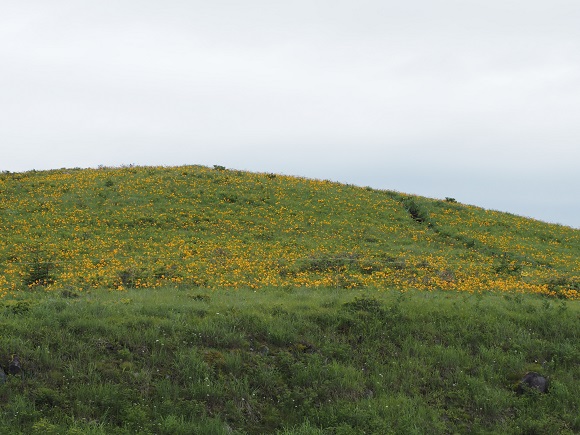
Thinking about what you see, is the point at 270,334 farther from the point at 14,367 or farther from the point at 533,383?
the point at 533,383

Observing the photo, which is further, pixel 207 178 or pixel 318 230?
pixel 207 178

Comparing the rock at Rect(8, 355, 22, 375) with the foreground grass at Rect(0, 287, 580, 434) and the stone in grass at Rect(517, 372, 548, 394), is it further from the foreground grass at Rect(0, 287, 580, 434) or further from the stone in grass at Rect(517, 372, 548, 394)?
the stone in grass at Rect(517, 372, 548, 394)

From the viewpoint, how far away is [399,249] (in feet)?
82.5

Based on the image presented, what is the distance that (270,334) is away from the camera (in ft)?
40.1

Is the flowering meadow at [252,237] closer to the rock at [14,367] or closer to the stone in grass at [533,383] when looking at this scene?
the stone in grass at [533,383]

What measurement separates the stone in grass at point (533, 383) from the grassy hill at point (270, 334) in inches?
6.1

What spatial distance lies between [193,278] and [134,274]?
2.10m

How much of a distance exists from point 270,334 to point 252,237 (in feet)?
44.4

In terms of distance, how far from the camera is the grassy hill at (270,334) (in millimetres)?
9625

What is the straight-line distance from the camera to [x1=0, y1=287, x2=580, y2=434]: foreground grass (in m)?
9.37

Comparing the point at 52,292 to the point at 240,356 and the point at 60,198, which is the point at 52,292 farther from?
the point at 60,198

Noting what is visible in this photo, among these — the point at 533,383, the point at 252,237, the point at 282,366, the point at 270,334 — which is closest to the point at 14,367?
the point at 282,366

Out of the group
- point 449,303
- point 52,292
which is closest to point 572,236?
point 449,303

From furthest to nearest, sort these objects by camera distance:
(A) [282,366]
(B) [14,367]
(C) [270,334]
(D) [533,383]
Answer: (C) [270,334]
(D) [533,383]
(A) [282,366]
(B) [14,367]
